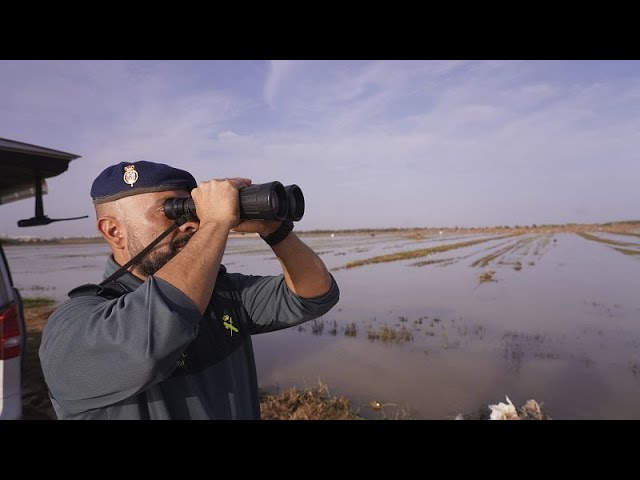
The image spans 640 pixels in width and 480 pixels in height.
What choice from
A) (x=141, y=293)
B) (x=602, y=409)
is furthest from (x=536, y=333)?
(x=141, y=293)

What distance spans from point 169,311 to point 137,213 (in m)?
0.61

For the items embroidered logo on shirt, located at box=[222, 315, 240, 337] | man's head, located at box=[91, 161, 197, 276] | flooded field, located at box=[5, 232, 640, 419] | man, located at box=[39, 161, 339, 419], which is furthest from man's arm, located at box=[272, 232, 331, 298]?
flooded field, located at box=[5, 232, 640, 419]

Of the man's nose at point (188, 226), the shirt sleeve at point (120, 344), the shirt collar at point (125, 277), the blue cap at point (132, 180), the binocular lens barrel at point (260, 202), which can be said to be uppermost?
the blue cap at point (132, 180)

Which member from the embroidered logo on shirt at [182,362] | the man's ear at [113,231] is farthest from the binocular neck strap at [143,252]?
the embroidered logo on shirt at [182,362]

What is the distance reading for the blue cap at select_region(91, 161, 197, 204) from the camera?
139 cm

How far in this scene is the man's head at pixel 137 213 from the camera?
1.38 meters

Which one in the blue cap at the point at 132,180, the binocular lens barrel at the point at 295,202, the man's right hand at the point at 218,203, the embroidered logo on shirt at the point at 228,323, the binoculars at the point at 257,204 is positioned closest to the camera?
the man's right hand at the point at 218,203

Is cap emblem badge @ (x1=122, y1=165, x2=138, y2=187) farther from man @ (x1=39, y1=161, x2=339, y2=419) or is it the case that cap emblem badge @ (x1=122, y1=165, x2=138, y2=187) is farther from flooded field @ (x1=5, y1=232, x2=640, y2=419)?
flooded field @ (x1=5, y1=232, x2=640, y2=419)

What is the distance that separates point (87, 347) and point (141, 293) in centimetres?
20

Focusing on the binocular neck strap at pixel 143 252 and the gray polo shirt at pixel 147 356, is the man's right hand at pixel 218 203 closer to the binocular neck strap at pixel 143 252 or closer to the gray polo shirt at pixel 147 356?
the binocular neck strap at pixel 143 252

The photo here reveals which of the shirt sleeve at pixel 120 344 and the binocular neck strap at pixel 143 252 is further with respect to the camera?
the binocular neck strap at pixel 143 252

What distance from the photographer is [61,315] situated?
1.10m
